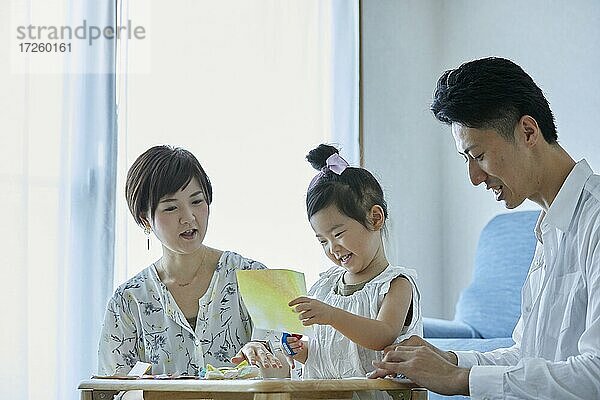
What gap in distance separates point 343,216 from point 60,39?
6.00 ft

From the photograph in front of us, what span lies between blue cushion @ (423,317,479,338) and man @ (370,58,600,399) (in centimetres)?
159

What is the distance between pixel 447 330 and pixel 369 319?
157cm

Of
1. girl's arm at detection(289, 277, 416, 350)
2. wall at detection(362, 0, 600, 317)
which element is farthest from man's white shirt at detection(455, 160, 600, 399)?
wall at detection(362, 0, 600, 317)

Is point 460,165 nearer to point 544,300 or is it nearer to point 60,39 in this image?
point 60,39

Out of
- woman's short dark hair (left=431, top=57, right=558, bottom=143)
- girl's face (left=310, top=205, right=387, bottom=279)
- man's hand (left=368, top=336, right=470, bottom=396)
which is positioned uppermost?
woman's short dark hair (left=431, top=57, right=558, bottom=143)

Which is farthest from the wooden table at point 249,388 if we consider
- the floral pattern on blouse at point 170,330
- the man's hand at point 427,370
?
the floral pattern on blouse at point 170,330

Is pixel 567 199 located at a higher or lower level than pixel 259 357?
higher

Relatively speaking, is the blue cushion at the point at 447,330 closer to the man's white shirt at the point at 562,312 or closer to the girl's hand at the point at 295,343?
the girl's hand at the point at 295,343

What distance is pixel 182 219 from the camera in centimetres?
214

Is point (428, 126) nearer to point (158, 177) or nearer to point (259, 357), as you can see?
point (158, 177)

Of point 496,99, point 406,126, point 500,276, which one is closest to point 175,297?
point 496,99

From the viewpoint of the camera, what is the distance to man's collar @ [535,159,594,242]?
1.62 m

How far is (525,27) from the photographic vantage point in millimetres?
4008

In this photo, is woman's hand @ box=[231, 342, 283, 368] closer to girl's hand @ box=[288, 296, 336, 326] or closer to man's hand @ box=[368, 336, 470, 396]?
girl's hand @ box=[288, 296, 336, 326]
